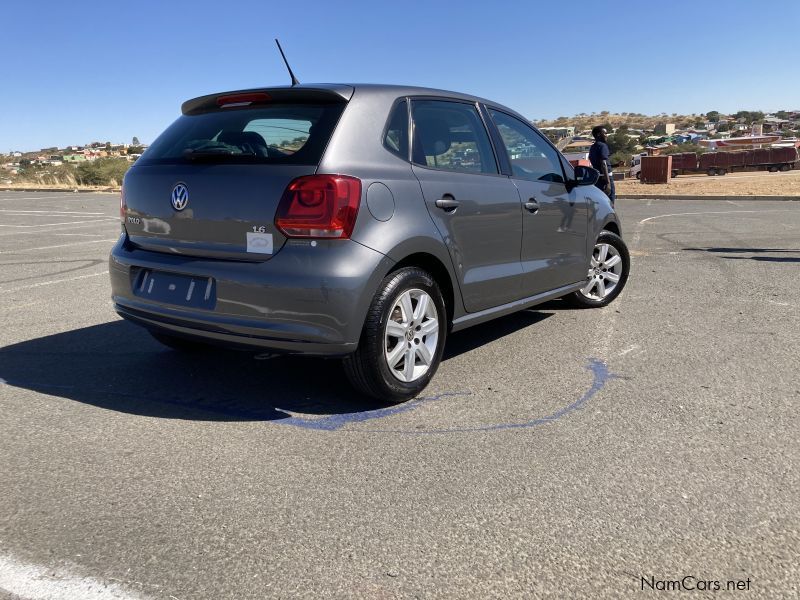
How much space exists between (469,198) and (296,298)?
1.39 meters

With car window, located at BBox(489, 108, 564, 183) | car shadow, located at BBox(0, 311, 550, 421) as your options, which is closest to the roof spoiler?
car window, located at BBox(489, 108, 564, 183)

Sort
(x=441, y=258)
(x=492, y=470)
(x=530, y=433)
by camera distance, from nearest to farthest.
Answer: (x=492, y=470), (x=530, y=433), (x=441, y=258)

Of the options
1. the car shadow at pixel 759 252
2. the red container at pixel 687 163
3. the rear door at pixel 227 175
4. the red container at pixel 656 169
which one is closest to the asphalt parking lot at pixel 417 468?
the rear door at pixel 227 175

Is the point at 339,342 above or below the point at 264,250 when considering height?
below

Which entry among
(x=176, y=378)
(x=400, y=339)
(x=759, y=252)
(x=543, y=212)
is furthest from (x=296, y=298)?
(x=759, y=252)

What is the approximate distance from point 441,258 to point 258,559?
83.8 inches

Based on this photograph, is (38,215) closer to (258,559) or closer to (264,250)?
(264,250)

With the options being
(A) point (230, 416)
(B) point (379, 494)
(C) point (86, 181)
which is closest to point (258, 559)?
(B) point (379, 494)

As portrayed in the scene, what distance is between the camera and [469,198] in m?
4.43

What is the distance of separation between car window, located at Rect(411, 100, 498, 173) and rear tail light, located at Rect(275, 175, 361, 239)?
737mm

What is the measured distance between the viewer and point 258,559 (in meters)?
2.49

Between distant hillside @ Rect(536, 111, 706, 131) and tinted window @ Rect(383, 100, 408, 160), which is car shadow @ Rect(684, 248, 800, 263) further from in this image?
distant hillside @ Rect(536, 111, 706, 131)

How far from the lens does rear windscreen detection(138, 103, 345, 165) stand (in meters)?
3.74

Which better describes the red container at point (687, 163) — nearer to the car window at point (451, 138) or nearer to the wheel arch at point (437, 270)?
the car window at point (451, 138)
